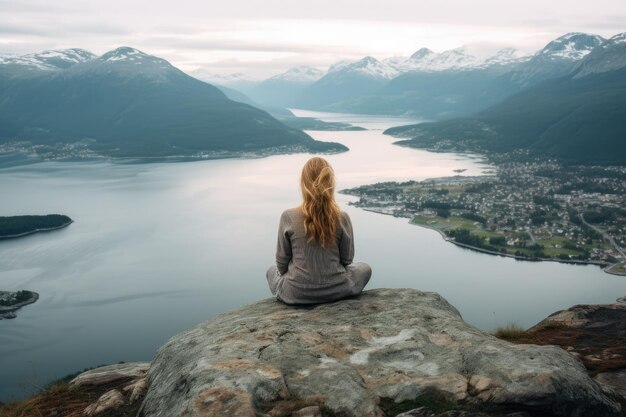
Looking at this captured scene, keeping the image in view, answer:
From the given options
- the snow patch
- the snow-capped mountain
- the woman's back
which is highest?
the snow-capped mountain

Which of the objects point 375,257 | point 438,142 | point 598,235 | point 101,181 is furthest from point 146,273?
point 438,142

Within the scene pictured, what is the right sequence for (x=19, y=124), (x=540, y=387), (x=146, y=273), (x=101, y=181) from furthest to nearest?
(x=19, y=124) < (x=101, y=181) < (x=146, y=273) < (x=540, y=387)

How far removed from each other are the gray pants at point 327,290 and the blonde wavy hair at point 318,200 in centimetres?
56

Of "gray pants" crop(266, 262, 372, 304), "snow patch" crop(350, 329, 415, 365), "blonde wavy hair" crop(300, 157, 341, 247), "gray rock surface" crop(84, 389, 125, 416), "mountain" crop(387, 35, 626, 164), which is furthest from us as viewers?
"mountain" crop(387, 35, 626, 164)

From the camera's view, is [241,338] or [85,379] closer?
[241,338]

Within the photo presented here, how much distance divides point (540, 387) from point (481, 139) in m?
149

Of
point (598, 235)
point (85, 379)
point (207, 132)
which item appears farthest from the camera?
point (207, 132)

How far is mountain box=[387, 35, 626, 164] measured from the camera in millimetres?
120500

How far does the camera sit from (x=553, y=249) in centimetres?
5188

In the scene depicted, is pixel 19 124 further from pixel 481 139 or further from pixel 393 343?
pixel 393 343

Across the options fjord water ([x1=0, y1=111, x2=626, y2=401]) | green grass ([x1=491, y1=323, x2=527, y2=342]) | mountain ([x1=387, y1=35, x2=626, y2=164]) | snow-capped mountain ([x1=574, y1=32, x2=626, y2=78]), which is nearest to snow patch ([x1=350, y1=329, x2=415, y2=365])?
green grass ([x1=491, y1=323, x2=527, y2=342])

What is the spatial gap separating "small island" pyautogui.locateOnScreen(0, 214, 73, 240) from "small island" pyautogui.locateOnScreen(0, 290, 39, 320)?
22.0 metres

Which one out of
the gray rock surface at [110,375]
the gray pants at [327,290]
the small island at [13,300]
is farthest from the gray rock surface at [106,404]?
the small island at [13,300]

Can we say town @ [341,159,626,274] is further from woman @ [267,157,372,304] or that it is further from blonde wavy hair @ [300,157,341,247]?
blonde wavy hair @ [300,157,341,247]
